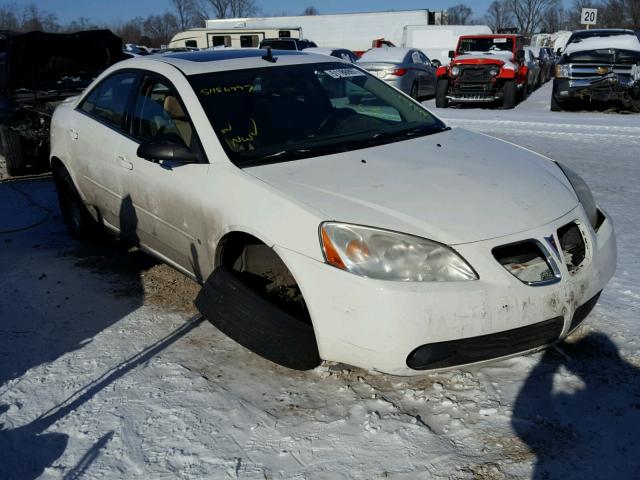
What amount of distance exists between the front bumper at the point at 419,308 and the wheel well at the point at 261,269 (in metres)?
0.35

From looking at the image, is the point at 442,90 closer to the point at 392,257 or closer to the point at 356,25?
the point at 392,257

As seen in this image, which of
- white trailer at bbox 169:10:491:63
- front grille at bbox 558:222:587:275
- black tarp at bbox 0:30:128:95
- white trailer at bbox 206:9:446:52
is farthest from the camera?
white trailer at bbox 206:9:446:52

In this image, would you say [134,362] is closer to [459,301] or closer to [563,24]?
[459,301]

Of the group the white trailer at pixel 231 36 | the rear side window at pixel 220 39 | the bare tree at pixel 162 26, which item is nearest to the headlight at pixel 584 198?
the white trailer at pixel 231 36

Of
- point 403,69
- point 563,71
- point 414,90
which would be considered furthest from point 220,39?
point 563,71

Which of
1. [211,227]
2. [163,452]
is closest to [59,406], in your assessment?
[163,452]

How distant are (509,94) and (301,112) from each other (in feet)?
37.5

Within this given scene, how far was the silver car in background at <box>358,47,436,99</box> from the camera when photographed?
14.9 meters

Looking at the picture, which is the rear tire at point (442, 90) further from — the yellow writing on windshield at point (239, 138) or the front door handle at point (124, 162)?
the yellow writing on windshield at point (239, 138)

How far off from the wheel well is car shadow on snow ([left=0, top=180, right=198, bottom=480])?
2.10 ft

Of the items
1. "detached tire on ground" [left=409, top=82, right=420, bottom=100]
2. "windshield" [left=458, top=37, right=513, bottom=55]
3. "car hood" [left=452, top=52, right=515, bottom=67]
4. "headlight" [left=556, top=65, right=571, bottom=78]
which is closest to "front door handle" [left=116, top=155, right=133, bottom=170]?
"headlight" [left=556, top=65, right=571, bottom=78]

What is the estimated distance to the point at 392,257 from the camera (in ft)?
8.75

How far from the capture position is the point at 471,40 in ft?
A: 53.6

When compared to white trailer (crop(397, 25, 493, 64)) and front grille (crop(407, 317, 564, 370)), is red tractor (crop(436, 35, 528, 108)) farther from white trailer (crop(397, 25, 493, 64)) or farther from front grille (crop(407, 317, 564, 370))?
white trailer (crop(397, 25, 493, 64))
